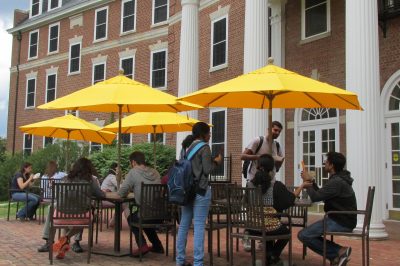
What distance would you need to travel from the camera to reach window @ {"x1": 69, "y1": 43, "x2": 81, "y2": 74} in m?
28.4

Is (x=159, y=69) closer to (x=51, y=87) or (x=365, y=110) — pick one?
(x=51, y=87)

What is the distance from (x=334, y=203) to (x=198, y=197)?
1.73 m

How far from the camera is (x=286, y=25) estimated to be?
54.4 feet

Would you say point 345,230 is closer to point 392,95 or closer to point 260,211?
point 260,211

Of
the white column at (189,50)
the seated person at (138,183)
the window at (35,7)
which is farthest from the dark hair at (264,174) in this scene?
the window at (35,7)

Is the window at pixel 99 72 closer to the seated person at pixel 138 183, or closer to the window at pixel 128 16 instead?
the window at pixel 128 16

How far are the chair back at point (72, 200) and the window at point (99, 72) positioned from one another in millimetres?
20033

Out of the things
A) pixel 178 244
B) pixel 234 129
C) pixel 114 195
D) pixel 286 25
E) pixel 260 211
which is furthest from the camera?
pixel 234 129

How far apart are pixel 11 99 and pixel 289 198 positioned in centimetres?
2971

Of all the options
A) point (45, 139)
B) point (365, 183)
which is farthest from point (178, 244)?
point (45, 139)

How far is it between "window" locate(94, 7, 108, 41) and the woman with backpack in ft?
70.4

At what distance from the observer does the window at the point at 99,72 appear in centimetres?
2691

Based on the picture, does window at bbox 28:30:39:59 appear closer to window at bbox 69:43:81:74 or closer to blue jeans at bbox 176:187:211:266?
window at bbox 69:43:81:74

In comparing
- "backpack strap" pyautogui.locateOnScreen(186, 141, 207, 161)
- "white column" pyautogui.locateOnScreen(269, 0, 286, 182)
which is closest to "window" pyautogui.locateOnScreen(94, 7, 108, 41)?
"white column" pyautogui.locateOnScreen(269, 0, 286, 182)
